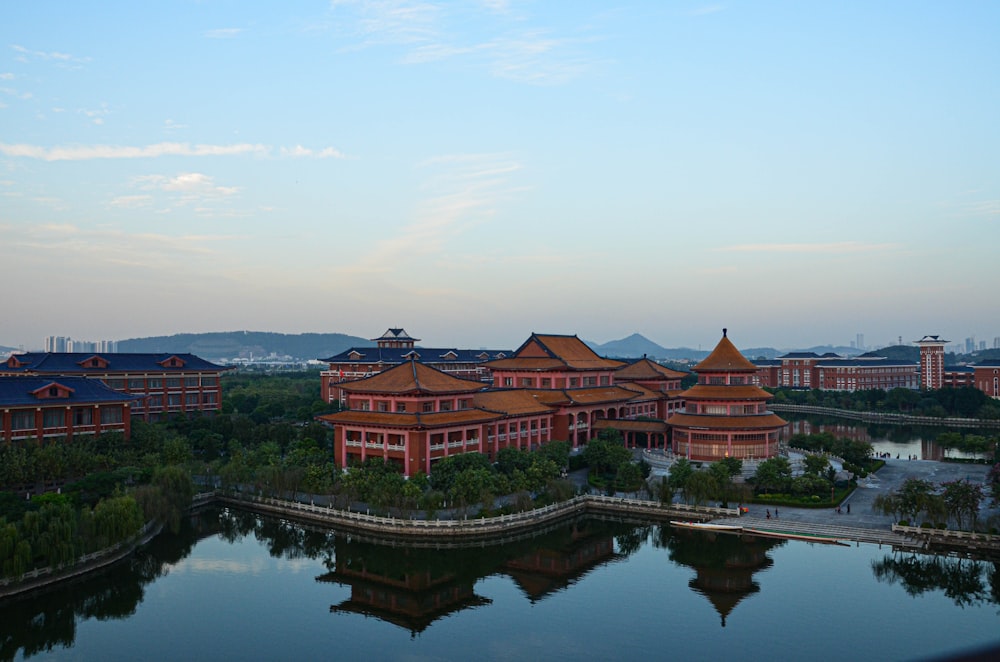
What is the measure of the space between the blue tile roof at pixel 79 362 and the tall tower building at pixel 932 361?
100741 mm

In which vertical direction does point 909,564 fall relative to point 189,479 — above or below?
below

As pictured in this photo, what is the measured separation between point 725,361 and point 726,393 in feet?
10.2

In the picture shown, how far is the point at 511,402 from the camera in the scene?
54906 mm

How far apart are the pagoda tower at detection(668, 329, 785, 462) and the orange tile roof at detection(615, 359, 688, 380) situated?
1618 centimetres

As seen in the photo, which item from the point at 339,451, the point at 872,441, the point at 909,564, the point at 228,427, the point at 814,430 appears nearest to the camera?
the point at 909,564

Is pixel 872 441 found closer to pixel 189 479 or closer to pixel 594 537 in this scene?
pixel 594 537

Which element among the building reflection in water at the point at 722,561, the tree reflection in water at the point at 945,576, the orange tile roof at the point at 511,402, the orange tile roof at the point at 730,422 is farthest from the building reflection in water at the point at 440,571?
the orange tile roof at the point at 730,422

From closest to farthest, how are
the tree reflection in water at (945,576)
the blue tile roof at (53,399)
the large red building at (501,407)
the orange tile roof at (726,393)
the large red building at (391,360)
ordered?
the tree reflection in water at (945,576)
the blue tile roof at (53,399)
the large red building at (501,407)
the orange tile roof at (726,393)
the large red building at (391,360)

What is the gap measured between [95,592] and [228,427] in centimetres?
2980

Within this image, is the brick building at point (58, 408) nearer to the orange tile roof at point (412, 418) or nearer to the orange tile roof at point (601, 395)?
the orange tile roof at point (412, 418)

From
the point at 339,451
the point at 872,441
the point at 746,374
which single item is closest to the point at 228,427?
the point at 339,451

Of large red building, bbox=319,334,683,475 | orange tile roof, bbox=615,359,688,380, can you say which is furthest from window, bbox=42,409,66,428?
orange tile roof, bbox=615,359,688,380

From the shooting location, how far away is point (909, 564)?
110 feet

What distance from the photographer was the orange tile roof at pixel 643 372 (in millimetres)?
72688
